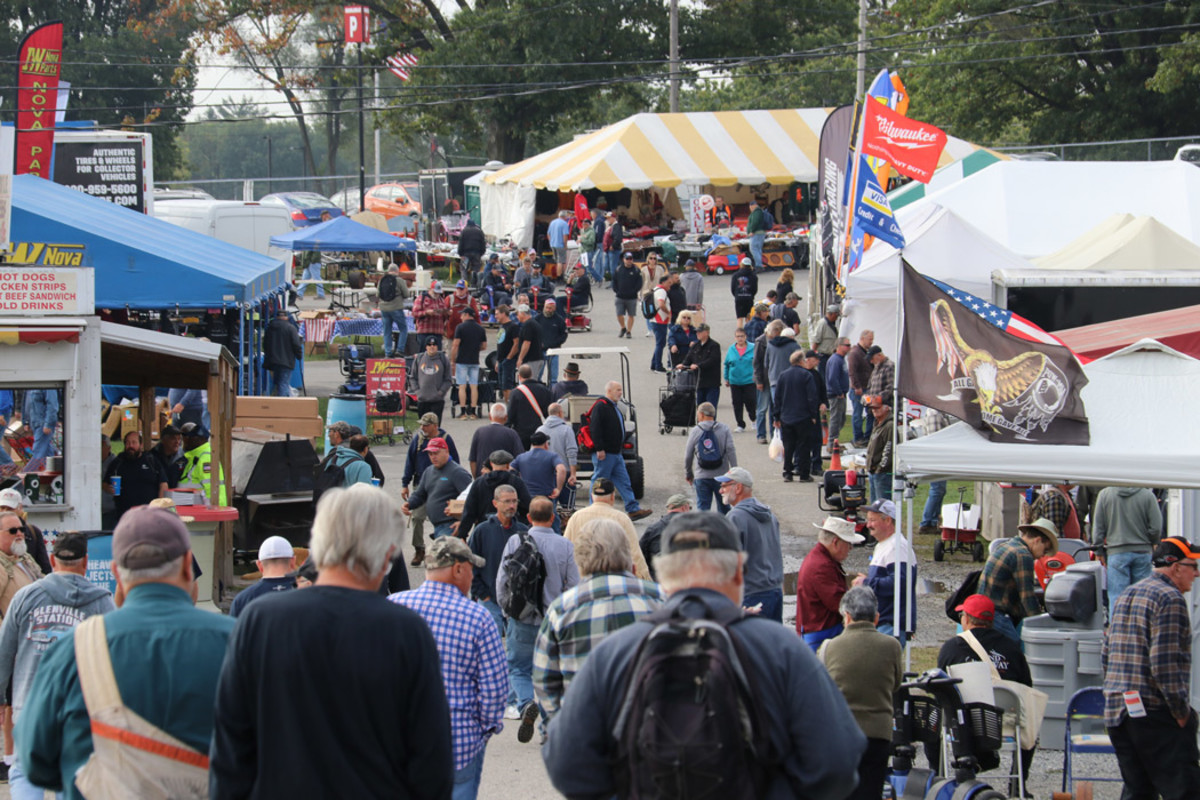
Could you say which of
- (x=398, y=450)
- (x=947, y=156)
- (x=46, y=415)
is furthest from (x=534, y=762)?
(x=947, y=156)

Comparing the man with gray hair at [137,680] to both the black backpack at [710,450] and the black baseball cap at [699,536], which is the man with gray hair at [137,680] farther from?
the black backpack at [710,450]

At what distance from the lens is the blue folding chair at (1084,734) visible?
7.41 m

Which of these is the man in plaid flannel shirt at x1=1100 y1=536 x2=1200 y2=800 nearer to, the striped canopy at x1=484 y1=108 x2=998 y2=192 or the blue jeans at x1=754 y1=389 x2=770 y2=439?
the blue jeans at x1=754 y1=389 x2=770 y2=439

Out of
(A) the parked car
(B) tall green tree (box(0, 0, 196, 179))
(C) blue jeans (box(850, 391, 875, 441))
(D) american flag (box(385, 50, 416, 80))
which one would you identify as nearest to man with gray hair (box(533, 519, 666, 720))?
(C) blue jeans (box(850, 391, 875, 441))

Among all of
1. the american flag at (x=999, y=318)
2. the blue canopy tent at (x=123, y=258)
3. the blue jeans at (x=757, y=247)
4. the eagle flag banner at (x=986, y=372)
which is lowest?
the eagle flag banner at (x=986, y=372)

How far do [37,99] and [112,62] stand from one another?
4381 cm

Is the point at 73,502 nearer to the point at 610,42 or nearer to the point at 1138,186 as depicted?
the point at 1138,186

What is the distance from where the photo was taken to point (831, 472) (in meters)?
14.7

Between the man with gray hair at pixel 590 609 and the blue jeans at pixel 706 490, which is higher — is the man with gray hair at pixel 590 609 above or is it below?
above

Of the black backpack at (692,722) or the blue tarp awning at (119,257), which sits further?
the blue tarp awning at (119,257)

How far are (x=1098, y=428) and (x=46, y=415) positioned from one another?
1196cm

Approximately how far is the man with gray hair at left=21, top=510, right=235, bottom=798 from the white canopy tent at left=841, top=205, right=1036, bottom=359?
1330 cm

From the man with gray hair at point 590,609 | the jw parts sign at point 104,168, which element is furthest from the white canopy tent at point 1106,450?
the jw parts sign at point 104,168

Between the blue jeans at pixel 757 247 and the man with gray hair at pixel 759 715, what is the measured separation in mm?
32563
